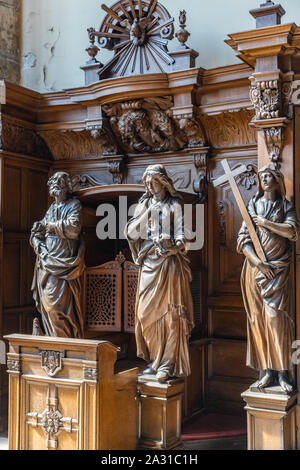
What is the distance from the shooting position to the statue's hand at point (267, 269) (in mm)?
4234

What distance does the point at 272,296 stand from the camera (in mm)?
4258

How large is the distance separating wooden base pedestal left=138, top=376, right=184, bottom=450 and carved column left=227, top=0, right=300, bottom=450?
0.65 m

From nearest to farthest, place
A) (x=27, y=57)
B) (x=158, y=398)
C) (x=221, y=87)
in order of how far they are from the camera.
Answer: (x=158, y=398), (x=221, y=87), (x=27, y=57)

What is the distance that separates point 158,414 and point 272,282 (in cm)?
143

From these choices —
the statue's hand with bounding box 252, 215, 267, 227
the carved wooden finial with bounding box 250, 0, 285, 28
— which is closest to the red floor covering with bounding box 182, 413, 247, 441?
the statue's hand with bounding box 252, 215, 267, 227

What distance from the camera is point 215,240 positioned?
5957mm

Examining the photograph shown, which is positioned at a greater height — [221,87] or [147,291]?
[221,87]

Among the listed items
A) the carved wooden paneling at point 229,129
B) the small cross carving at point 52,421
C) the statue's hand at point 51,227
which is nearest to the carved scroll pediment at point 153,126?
the carved wooden paneling at point 229,129

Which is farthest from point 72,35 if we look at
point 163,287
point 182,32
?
point 163,287

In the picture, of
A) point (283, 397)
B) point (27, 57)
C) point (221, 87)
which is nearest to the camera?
point (283, 397)

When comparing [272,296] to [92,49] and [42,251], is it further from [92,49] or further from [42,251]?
[92,49]
